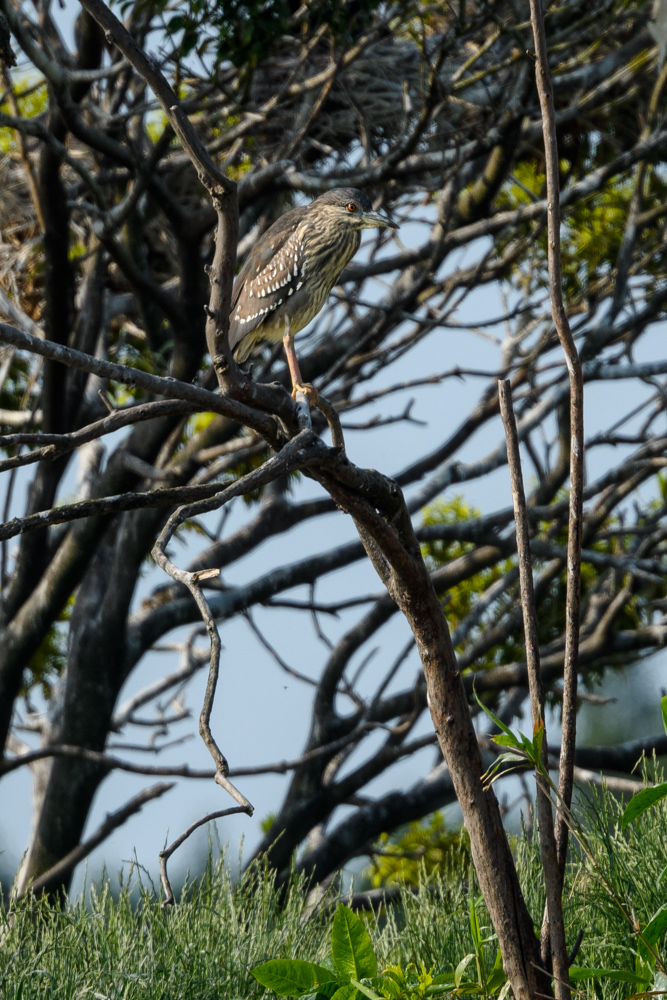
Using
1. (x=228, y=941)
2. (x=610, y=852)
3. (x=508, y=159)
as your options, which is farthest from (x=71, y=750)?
(x=508, y=159)

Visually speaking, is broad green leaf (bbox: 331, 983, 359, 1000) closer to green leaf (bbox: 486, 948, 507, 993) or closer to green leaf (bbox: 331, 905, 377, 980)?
green leaf (bbox: 331, 905, 377, 980)

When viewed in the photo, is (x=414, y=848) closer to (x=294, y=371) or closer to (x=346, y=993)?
(x=294, y=371)

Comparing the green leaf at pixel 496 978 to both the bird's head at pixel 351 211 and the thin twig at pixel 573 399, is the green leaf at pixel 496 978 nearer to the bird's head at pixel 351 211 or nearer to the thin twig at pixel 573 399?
the thin twig at pixel 573 399

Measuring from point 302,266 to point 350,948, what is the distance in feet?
9.50

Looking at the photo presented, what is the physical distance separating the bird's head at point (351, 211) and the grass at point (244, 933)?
2.46m

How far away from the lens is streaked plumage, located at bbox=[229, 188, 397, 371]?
428 cm

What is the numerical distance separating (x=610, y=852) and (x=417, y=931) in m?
0.59

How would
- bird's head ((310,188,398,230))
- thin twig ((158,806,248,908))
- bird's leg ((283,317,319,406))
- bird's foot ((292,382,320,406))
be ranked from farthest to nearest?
bird's head ((310,188,398,230)) → bird's leg ((283,317,319,406)) → bird's foot ((292,382,320,406)) → thin twig ((158,806,248,908))

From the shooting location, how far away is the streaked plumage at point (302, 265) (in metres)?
4.28

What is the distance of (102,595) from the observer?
6043mm

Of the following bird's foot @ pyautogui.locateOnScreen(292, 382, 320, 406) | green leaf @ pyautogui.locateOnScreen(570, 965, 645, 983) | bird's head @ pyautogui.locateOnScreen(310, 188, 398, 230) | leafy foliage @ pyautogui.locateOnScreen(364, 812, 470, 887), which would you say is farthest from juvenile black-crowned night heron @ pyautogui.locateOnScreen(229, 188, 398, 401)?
leafy foliage @ pyautogui.locateOnScreen(364, 812, 470, 887)

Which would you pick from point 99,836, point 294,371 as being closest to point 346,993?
point 294,371

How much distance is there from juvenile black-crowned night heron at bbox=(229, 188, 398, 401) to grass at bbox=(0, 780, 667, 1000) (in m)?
2.25

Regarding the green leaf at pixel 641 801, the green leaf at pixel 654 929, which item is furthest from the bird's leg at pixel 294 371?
the green leaf at pixel 654 929
